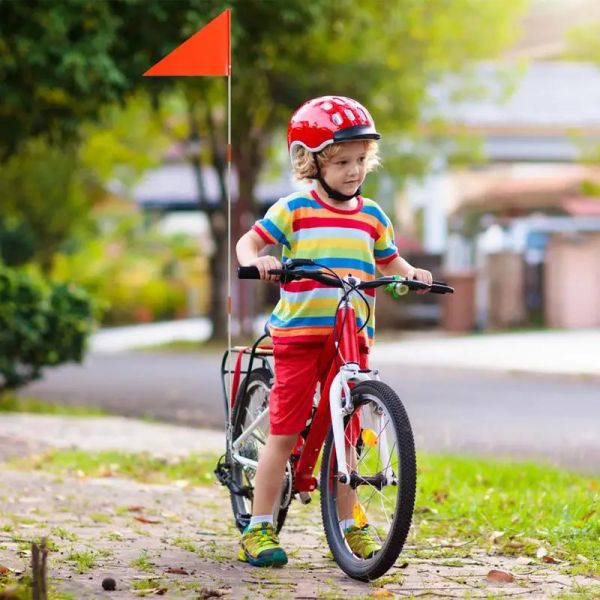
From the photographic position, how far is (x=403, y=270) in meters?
5.89

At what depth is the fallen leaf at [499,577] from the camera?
17.8 feet

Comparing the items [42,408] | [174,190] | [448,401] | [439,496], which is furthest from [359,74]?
[174,190]

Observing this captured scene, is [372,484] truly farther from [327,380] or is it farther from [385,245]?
[385,245]

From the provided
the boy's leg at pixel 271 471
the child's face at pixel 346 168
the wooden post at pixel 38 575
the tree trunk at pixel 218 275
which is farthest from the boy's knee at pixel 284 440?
the tree trunk at pixel 218 275

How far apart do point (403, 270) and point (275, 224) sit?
2.07 feet

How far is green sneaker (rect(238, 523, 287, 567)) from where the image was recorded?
5707 mm

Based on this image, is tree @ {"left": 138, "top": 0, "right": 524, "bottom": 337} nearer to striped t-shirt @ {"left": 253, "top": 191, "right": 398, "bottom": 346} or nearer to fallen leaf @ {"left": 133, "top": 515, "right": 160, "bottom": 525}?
fallen leaf @ {"left": 133, "top": 515, "right": 160, "bottom": 525}

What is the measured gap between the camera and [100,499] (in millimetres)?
7781

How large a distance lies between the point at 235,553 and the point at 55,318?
7766 millimetres

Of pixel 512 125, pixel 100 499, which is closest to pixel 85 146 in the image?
pixel 512 125

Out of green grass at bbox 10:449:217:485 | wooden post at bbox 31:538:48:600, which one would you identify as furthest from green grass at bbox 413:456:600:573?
wooden post at bbox 31:538:48:600

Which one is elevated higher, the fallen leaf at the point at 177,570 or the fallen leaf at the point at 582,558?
the fallen leaf at the point at 177,570

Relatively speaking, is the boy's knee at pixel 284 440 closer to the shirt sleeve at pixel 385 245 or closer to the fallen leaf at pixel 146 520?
the shirt sleeve at pixel 385 245

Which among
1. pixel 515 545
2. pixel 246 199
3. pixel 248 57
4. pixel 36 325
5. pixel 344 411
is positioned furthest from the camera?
pixel 246 199
